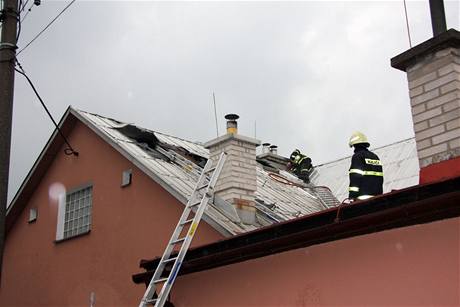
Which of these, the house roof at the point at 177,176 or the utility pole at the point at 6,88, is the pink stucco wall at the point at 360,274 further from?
the utility pole at the point at 6,88

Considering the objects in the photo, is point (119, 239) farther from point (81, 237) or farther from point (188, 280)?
point (188, 280)

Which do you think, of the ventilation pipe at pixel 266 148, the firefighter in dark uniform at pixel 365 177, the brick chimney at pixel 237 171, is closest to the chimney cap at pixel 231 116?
the brick chimney at pixel 237 171

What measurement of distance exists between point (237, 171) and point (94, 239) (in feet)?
11.1

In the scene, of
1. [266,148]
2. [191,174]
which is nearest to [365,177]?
[191,174]

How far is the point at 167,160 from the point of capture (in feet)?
39.9

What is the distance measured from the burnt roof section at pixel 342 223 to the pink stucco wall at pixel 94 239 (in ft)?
4.11

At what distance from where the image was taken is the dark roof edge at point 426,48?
698cm

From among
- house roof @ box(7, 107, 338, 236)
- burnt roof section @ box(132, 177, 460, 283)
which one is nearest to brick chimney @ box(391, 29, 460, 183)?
burnt roof section @ box(132, 177, 460, 283)

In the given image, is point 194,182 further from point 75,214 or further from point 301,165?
point 301,165

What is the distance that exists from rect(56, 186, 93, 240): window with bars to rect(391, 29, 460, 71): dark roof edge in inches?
285

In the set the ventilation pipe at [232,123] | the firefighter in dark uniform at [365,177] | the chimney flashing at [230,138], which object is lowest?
the firefighter in dark uniform at [365,177]

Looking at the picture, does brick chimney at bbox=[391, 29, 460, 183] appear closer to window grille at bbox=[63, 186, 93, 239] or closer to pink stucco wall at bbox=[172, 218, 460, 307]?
pink stucco wall at bbox=[172, 218, 460, 307]

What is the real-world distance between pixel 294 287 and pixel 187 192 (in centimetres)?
339

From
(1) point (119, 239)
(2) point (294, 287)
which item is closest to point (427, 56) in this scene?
(2) point (294, 287)
